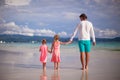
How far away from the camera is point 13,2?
21.9 ft

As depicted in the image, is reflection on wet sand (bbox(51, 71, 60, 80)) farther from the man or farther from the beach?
the man

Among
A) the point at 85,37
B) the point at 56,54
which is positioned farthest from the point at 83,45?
the point at 56,54

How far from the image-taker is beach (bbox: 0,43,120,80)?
4.05 meters

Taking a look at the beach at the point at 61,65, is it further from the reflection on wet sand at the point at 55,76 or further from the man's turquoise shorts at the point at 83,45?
the man's turquoise shorts at the point at 83,45

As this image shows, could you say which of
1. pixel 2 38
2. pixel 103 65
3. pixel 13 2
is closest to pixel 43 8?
pixel 13 2

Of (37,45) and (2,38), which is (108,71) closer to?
(37,45)

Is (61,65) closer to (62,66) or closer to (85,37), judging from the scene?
Answer: (62,66)


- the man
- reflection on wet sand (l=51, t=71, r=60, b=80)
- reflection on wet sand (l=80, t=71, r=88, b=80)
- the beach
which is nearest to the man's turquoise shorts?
the man

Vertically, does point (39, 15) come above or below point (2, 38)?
above

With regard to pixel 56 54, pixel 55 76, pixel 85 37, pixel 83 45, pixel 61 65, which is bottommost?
pixel 55 76

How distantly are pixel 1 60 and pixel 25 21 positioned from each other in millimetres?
1471

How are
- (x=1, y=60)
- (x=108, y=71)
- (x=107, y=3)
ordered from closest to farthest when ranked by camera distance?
1. (x=108, y=71)
2. (x=1, y=60)
3. (x=107, y=3)

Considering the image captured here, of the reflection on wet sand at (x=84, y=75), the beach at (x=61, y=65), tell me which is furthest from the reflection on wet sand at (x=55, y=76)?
the reflection on wet sand at (x=84, y=75)

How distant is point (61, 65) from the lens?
4.92 m
